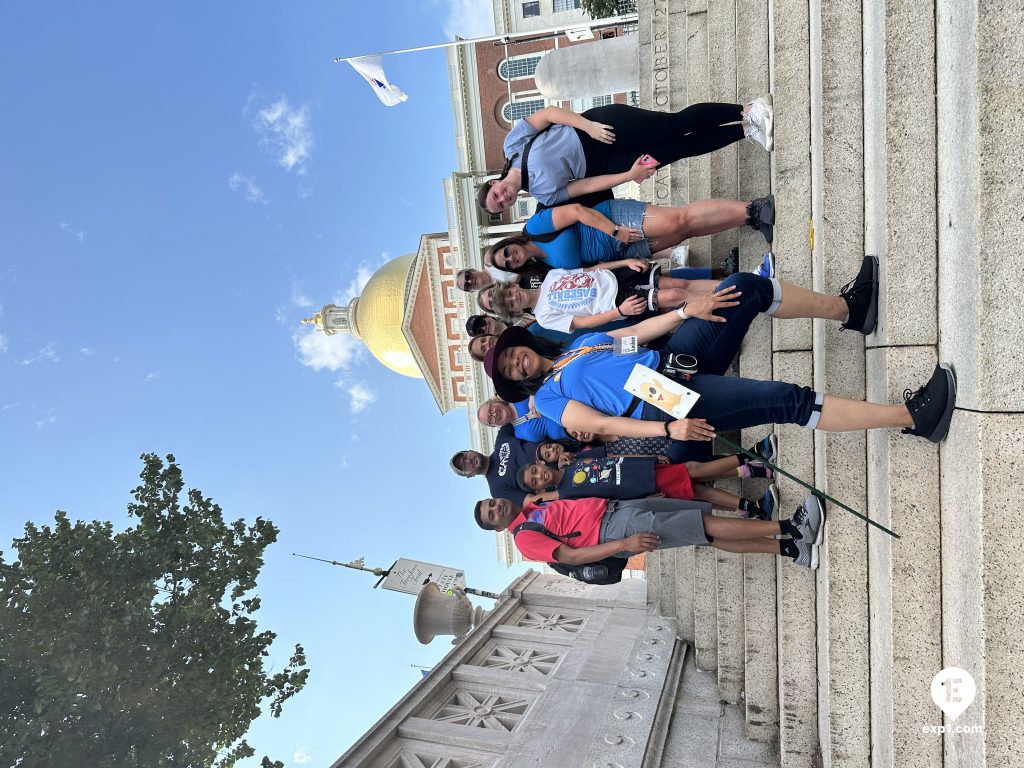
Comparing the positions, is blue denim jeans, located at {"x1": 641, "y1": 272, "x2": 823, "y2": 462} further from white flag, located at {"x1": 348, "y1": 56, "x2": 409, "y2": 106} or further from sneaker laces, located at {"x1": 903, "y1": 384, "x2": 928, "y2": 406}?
white flag, located at {"x1": 348, "y1": 56, "x2": 409, "y2": 106}

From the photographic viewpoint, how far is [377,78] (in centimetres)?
1691

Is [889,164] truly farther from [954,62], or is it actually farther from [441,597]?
[441,597]

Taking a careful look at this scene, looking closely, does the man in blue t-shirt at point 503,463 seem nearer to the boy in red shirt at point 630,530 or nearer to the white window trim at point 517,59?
the boy in red shirt at point 630,530

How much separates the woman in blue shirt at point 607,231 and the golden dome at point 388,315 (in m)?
19.3

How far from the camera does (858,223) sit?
163 inches

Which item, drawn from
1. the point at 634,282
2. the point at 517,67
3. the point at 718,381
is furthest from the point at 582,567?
the point at 517,67

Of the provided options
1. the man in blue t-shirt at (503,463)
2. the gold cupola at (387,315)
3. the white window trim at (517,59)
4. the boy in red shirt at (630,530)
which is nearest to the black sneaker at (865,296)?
the boy in red shirt at (630,530)

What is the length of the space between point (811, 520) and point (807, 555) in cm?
35

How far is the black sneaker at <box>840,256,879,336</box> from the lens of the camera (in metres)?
3.85

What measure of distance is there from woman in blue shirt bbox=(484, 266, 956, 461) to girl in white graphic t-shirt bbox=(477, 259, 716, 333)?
2.67ft

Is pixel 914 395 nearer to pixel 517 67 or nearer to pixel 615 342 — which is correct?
pixel 615 342

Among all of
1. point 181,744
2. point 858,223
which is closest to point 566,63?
point 858,223

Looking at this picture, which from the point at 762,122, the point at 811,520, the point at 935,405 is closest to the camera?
the point at 935,405

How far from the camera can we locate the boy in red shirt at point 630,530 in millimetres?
5043
